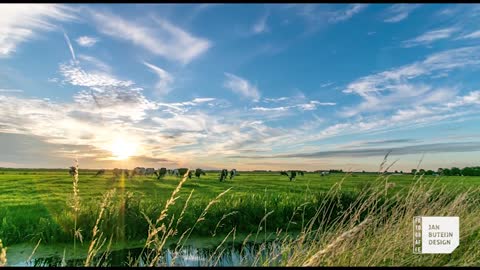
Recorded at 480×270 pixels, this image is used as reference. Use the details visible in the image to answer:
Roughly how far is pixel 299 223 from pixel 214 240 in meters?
3.39

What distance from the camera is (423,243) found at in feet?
10.7

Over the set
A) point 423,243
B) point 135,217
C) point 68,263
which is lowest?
point 68,263

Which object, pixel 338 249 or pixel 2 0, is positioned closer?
pixel 2 0

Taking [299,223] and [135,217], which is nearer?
[135,217]

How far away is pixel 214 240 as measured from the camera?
955 cm

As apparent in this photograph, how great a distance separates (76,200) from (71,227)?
7096 millimetres

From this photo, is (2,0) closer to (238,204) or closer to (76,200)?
(76,200)

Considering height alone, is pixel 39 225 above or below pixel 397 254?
below


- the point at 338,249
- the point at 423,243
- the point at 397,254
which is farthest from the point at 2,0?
the point at 397,254

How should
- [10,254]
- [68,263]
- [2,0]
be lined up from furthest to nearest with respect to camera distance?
1. [10,254]
2. [68,263]
3. [2,0]

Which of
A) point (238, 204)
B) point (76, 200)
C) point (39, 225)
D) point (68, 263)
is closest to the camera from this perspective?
point (76, 200)

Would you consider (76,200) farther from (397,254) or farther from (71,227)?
(71,227)

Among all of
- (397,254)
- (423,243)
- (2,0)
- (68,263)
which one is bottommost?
(68,263)

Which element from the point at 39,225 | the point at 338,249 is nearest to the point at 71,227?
the point at 39,225
